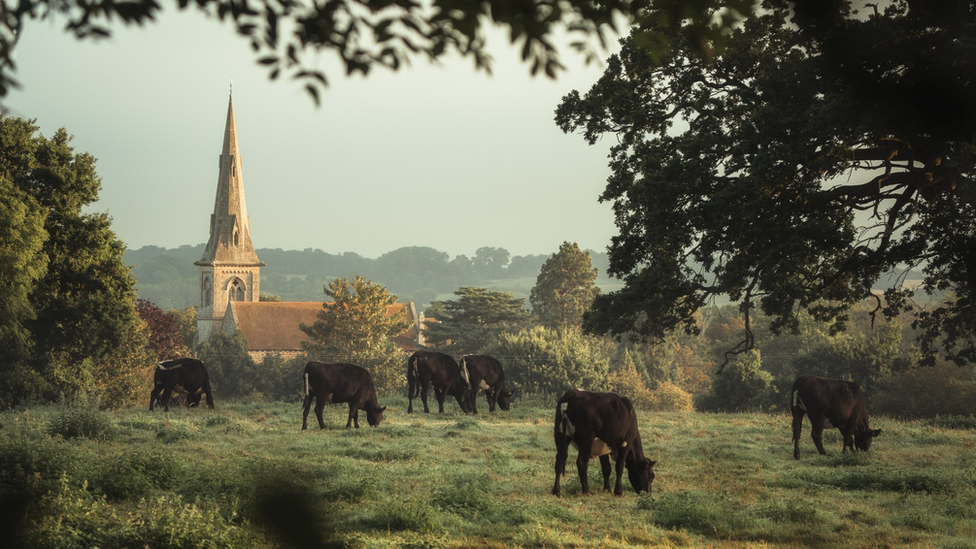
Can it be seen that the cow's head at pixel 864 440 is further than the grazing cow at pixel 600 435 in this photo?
Yes

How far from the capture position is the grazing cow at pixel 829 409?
18375mm

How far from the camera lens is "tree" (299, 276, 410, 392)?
6506 cm

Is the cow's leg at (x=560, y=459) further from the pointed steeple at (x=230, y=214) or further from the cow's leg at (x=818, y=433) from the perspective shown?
the pointed steeple at (x=230, y=214)

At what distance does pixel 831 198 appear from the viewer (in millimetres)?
16203

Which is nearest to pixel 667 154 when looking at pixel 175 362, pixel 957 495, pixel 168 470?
pixel 957 495

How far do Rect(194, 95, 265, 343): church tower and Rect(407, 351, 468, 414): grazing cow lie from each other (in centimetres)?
7010

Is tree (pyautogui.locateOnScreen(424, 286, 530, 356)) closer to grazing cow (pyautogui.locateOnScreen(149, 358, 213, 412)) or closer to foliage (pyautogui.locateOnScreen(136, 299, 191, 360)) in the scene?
foliage (pyautogui.locateOnScreen(136, 299, 191, 360))

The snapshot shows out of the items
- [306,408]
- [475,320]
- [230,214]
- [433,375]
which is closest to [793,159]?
[306,408]

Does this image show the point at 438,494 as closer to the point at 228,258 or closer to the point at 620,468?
the point at 620,468

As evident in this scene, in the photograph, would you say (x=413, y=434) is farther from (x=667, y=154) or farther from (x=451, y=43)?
(x=451, y=43)

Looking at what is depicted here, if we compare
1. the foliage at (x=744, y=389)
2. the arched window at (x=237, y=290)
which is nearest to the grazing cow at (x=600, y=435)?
the foliage at (x=744, y=389)

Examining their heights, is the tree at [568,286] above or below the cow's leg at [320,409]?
above

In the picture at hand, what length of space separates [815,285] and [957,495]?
196 inches

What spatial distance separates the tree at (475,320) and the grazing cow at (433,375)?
48427 mm
